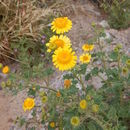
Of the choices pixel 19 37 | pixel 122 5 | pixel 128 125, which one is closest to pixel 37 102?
pixel 19 37

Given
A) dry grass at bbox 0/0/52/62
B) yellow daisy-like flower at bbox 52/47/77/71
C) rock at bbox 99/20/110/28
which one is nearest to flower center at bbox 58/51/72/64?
yellow daisy-like flower at bbox 52/47/77/71

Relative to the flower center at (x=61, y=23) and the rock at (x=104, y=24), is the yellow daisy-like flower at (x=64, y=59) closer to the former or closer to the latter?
the flower center at (x=61, y=23)

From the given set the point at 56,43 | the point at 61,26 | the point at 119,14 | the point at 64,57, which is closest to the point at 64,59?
the point at 64,57

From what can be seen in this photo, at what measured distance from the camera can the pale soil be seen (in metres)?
2.62

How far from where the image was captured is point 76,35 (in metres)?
3.24

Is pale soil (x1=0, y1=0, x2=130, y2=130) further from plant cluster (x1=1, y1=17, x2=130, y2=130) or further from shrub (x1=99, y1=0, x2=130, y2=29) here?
plant cluster (x1=1, y1=17, x2=130, y2=130)

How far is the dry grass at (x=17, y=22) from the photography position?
2.98 metres

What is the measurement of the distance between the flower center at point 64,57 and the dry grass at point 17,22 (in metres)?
1.48

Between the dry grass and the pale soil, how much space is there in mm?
407

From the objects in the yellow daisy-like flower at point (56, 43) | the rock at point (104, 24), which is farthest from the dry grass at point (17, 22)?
the yellow daisy-like flower at point (56, 43)

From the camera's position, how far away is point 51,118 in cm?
170

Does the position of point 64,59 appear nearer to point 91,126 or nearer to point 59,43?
point 59,43

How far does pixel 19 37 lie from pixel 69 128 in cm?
152

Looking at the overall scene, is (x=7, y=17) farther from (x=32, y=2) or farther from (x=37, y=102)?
(x=37, y=102)
